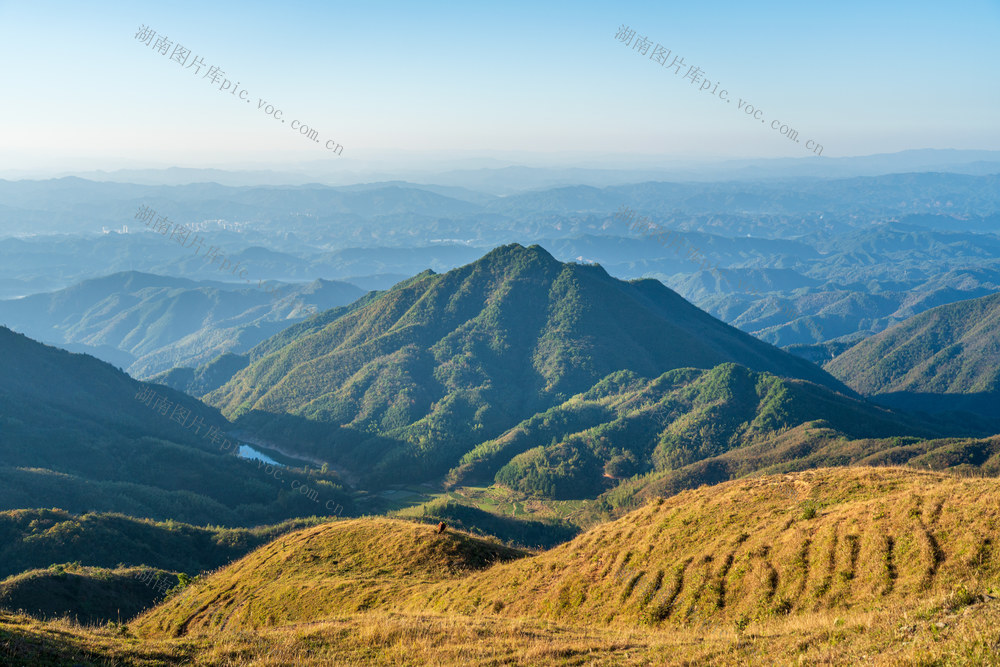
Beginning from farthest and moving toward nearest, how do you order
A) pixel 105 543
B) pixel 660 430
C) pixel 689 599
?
pixel 660 430 < pixel 105 543 < pixel 689 599

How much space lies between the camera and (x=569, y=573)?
34188 millimetres

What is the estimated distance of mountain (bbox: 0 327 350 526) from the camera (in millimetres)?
107188

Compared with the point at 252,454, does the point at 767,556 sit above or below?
above

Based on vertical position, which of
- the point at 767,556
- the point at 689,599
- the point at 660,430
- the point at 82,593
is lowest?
the point at 82,593

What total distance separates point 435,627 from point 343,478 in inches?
6082

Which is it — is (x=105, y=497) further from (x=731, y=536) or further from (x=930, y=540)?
(x=930, y=540)

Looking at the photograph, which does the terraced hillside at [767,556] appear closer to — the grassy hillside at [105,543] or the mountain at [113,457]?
the grassy hillside at [105,543]

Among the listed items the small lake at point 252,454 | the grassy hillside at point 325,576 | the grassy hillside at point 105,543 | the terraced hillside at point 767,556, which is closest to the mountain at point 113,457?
the small lake at point 252,454

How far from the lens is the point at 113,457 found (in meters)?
129

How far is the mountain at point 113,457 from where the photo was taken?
352ft

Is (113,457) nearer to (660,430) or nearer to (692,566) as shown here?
(660,430)

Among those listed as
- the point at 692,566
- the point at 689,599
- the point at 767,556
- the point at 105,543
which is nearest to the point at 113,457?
the point at 105,543

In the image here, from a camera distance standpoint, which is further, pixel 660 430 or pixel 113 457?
pixel 660 430

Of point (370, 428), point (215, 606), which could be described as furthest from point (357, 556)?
point (370, 428)
